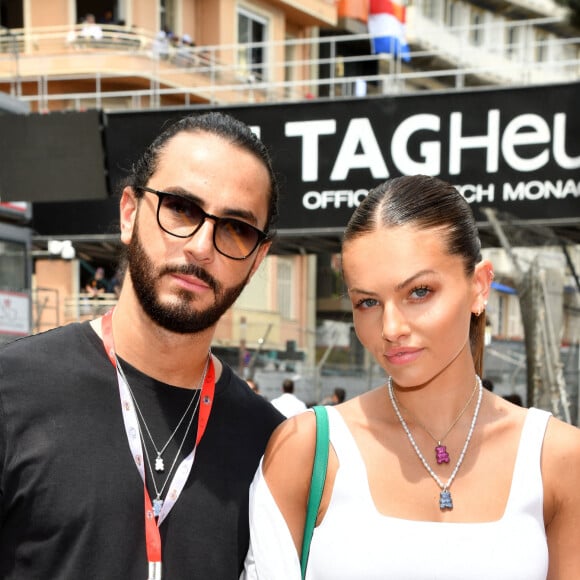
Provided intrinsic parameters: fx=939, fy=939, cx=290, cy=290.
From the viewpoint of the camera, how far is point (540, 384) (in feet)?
32.4

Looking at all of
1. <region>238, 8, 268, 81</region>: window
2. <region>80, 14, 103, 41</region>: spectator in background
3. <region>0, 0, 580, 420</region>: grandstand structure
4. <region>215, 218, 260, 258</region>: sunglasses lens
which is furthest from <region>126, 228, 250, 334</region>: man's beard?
<region>238, 8, 268, 81</region>: window

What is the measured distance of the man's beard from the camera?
2670mm

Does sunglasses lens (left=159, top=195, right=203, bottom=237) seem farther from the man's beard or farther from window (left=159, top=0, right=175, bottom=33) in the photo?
window (left=159, top=0, right=175, bottom=33)

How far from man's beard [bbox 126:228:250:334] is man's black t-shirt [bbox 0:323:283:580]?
188mm

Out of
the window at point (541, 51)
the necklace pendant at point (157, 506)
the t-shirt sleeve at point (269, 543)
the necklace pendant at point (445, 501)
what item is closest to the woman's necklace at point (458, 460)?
the necklace pendant at point (445, 501)

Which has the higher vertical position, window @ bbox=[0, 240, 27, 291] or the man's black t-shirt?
the man's black t-shirt

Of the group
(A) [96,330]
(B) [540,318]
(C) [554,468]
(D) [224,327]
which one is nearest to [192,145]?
(A) [96,330]

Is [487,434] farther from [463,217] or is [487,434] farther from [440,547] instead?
[463,217]

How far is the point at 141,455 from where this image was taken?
102 inches

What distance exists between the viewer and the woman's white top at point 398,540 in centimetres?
236

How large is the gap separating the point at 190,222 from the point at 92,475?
754 millimetres

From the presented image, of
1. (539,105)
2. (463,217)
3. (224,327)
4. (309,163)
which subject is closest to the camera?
(463,217)

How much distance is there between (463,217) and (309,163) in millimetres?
9298

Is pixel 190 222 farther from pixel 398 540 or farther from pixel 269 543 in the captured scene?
pixel 398 540
